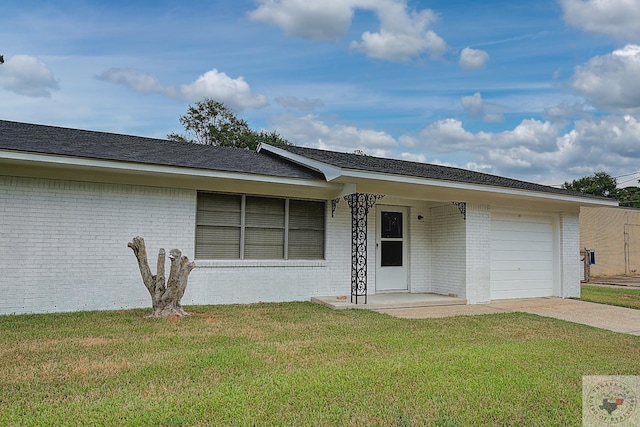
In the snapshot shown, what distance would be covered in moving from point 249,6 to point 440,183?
257 inches

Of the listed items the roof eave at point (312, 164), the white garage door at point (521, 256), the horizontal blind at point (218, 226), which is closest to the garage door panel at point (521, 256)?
the white garage door at point (521, 256)

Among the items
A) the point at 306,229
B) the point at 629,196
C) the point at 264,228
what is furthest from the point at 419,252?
the point at 629,196

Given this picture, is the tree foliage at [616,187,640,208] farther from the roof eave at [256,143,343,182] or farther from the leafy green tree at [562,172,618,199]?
the roof eave at [256,143,343,182]

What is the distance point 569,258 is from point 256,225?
8.39 m

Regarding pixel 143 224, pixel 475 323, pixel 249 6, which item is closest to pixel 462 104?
pixel 249 6

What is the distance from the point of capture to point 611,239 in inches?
767

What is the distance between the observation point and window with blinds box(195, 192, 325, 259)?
28.2 feet

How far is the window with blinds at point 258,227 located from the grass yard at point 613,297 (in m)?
7.07

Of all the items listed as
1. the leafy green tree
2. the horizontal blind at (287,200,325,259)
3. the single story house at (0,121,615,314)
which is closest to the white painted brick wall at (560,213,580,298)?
the single story house at (0,121,615,314)

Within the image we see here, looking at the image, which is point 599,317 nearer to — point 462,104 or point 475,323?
point 475,323

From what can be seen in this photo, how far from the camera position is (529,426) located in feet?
9.91

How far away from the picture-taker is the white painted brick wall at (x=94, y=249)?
7180 mm

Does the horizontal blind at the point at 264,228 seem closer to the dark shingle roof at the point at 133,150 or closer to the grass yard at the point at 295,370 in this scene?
the dark shingle roof at the point at 133,150

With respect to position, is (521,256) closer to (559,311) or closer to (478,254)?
(478,254)
